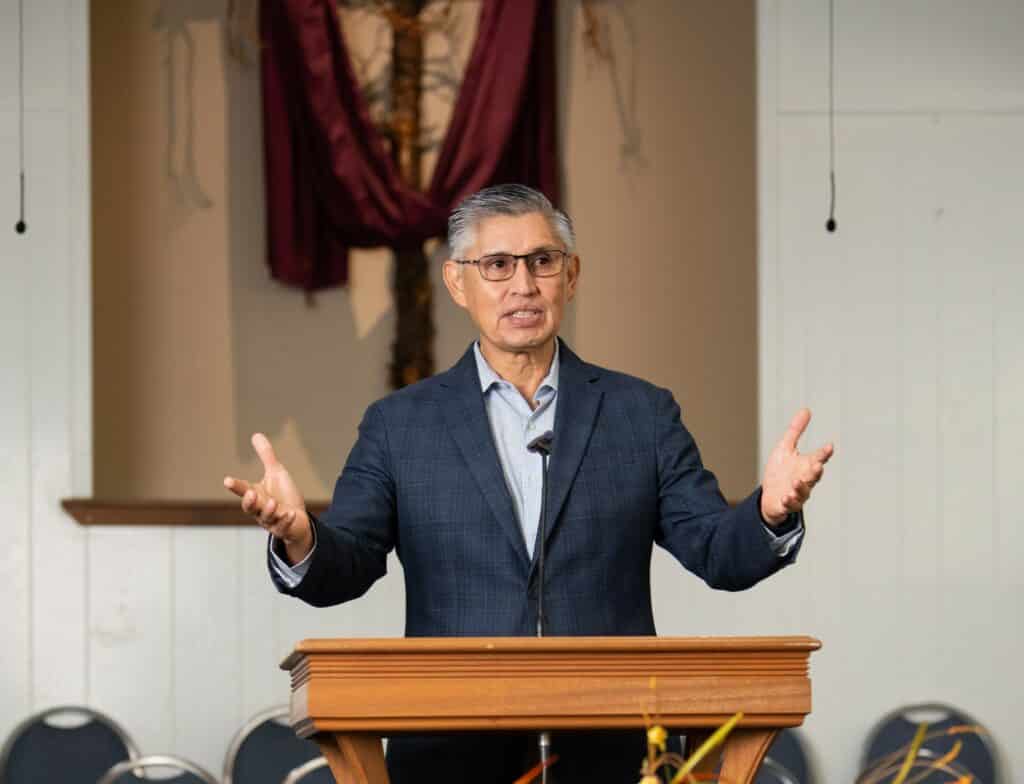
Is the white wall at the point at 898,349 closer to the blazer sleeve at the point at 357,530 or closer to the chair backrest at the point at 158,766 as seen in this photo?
the chair backrest at the point at 158,766

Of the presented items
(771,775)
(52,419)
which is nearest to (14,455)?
(52,419)

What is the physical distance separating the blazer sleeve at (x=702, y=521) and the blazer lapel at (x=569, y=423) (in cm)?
13

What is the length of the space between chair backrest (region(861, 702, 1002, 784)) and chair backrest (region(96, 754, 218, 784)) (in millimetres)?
2160

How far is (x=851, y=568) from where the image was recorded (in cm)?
594

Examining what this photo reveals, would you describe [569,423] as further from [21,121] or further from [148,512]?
[21,121]

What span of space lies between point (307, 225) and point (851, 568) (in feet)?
8.13

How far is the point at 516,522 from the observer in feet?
9.64

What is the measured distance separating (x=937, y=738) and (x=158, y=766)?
8.29 ft

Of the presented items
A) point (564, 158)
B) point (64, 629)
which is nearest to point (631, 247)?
point (564, 158)

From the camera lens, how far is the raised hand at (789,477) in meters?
2.50

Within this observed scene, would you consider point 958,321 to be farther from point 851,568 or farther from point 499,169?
point 499,169

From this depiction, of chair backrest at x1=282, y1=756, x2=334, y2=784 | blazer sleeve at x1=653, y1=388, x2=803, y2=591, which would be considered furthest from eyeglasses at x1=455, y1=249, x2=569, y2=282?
chair backrest at x1=282, y1=756, x2=334, y2=784

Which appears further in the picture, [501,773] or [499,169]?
[499,169]

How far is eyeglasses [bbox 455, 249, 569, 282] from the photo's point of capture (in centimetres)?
315
